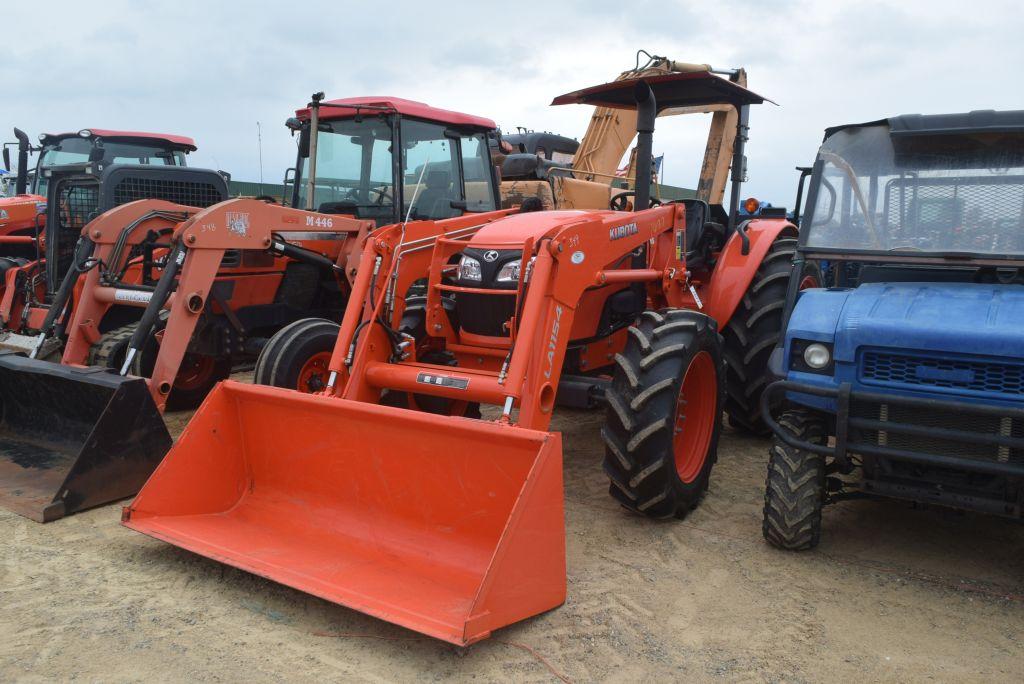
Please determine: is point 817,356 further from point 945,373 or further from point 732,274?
point 732,274

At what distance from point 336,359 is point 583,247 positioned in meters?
1.43

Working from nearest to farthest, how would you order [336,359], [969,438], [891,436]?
[969,438], [891,436], [336,359]

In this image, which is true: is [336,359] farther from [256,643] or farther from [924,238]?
[924,238]

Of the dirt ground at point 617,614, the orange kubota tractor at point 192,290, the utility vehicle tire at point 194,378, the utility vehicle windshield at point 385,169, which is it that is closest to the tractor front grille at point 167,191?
the orange kubota tractor at point 192,290

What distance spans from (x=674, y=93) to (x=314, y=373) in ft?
10.4

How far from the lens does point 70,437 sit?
5.04m

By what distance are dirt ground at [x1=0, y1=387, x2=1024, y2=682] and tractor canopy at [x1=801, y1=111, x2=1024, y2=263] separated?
1.49 m

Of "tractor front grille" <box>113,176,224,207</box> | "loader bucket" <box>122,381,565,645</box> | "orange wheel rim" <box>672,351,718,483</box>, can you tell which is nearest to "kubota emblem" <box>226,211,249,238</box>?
"loader bucket" <box>122,381,565,645</box>

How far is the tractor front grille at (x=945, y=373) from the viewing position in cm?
333

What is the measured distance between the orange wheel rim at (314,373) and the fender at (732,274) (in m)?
2.66

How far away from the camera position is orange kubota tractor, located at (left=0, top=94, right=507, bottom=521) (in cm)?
462

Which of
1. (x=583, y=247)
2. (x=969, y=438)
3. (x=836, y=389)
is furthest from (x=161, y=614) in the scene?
(x=969, y=438)

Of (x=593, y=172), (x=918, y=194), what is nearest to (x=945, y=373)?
(x=918, y=194)

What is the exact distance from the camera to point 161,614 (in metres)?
3.35
